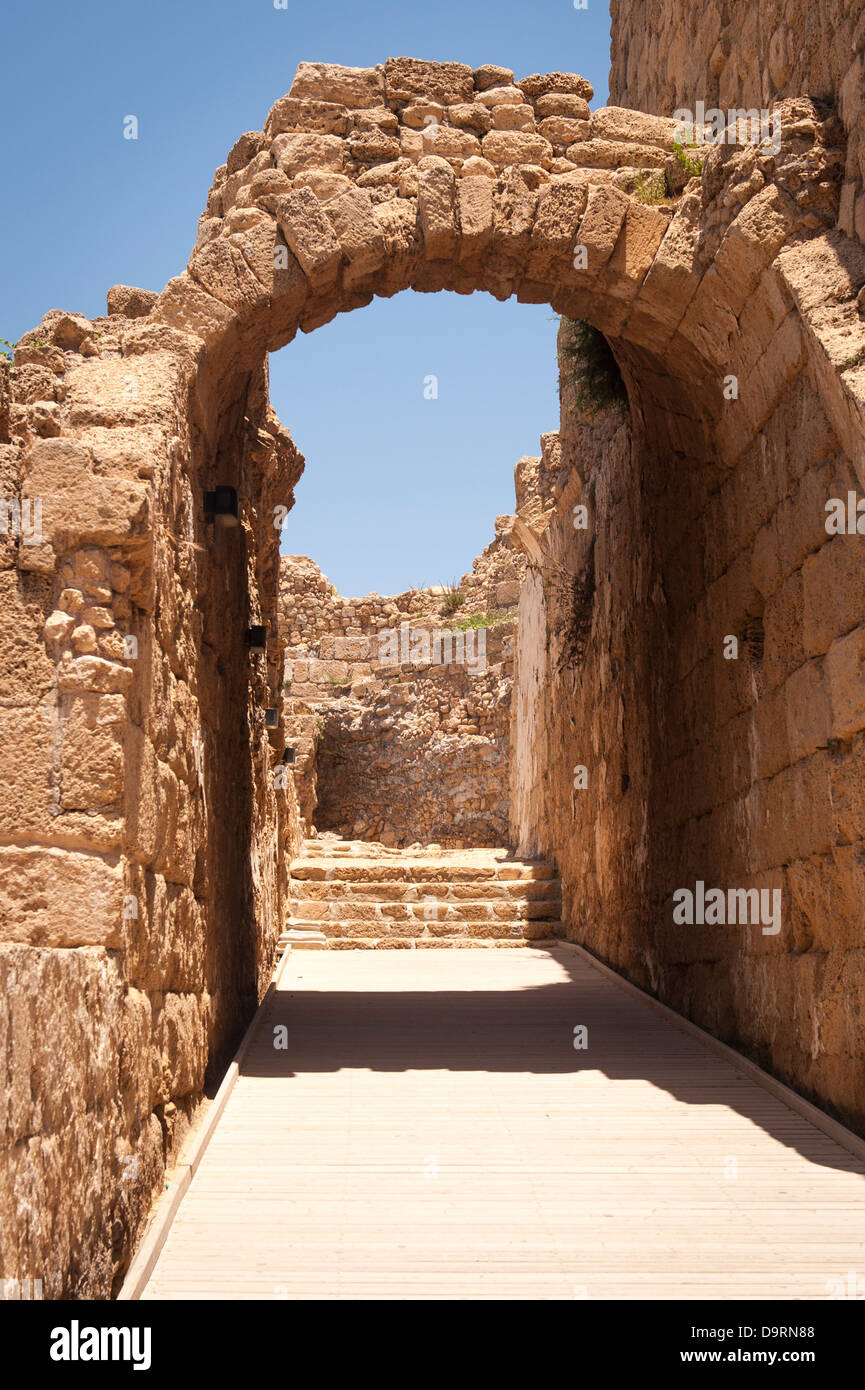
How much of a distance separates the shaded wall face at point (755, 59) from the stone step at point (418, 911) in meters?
6.02

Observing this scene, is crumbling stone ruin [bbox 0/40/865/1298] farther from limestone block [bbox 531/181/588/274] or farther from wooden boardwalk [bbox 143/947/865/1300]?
wooden boardwalk [bbox 143/947/865/1300]

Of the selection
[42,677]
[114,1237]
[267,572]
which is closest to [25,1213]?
[114,1237]

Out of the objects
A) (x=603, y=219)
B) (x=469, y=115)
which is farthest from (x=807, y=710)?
(x=469, y=115)

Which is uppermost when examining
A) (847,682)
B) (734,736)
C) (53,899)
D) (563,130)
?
(563,130)

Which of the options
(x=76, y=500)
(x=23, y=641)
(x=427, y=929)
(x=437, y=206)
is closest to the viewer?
(x=23, y=641)

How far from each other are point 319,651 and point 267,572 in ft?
36.1

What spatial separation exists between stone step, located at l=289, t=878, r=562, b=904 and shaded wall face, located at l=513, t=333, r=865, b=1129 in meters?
0.95

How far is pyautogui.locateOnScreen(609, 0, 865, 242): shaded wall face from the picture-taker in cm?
461

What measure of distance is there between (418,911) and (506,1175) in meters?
5.92

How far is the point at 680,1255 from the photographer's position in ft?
10.8

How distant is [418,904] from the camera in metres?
10.0

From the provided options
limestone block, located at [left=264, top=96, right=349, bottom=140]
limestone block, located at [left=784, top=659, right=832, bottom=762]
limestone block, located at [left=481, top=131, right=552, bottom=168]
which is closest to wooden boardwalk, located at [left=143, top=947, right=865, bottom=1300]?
limestone block, located at [left=784, top=659, right=832, bottom=762]

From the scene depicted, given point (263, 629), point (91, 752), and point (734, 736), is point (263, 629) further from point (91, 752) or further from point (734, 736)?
point (91, 752)

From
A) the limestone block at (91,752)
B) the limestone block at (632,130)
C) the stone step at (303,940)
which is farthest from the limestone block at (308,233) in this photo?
the stone step at (303,940)
